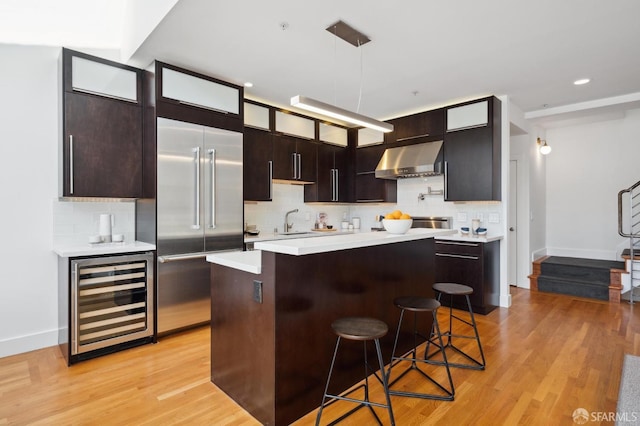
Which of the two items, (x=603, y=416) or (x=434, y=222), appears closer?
(x=603, y=416)

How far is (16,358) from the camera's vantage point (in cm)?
292

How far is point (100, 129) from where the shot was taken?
10.4 feet

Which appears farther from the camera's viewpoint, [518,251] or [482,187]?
[518,251]

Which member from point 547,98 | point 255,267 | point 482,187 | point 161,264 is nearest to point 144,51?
point 161,264

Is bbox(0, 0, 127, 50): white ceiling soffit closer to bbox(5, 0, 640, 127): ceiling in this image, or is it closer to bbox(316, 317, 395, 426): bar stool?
bbox(5, 0, 640, 127): ceiling

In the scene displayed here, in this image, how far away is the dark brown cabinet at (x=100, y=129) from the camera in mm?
2996

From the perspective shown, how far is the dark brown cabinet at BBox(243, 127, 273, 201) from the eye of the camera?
434 cm

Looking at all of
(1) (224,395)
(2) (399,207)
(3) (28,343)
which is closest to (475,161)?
(2) (399,207)

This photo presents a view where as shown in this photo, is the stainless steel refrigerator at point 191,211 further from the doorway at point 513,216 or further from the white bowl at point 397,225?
the doorway at point 513,216

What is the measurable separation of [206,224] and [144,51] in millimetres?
1722

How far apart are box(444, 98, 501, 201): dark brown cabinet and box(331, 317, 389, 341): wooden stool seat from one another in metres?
3.10

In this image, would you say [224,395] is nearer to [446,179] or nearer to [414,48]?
[414,48]

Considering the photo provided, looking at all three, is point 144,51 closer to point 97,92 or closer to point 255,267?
point 97,92

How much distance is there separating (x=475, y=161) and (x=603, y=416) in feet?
10.0
